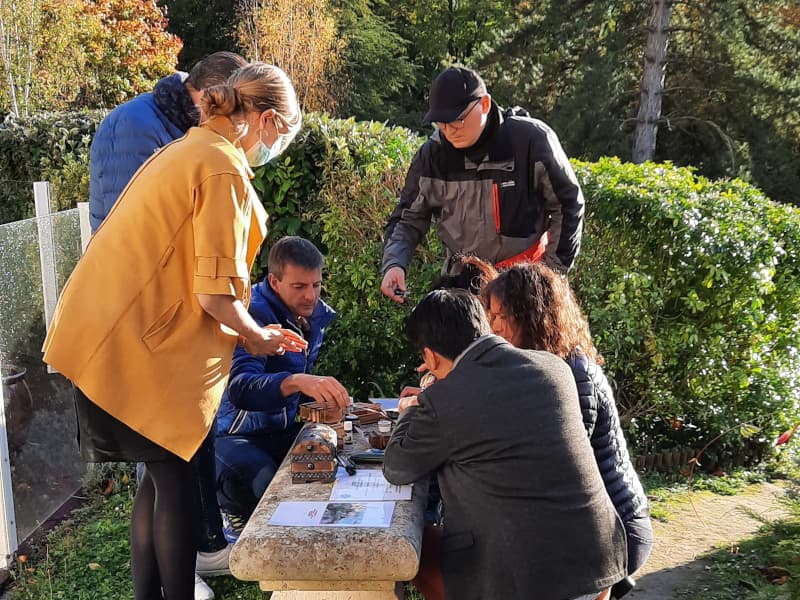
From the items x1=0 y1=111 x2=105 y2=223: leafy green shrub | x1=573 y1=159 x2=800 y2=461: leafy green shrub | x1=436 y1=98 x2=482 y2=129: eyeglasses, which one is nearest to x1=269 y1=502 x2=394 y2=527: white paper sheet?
x1=436 y1=98 x2=482 y2=129: eyeglasses

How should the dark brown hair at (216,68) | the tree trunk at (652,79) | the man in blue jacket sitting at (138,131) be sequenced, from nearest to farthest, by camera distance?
the dark brown hair at (216,68) → the man in blue jacket sitting at (138,131) → the tree trunk at (652,79)

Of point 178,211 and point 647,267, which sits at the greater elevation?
point 178,211

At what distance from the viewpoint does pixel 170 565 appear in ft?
8.83

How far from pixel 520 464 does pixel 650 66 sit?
55.1ft

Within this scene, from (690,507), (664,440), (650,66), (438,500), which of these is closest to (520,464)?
(438,500)

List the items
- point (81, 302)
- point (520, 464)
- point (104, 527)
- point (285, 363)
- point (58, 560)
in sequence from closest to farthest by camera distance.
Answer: point (520, 464) < point (81, 302) < point (285, 363) < point (58, 560) < point (104, 527)

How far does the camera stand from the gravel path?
154 inches

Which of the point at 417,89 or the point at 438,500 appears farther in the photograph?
the point at 417,89

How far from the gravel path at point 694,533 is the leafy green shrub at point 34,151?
523 centimetres

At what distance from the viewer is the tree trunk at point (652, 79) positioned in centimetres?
1717

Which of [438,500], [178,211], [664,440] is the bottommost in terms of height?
[664,440]

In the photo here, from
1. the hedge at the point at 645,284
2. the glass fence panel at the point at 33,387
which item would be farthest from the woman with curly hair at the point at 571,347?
the glass fence panel at the point at 33,387

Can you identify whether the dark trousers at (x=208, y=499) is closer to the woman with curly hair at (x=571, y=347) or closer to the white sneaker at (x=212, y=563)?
the white sneaker at (x=212, y=563)

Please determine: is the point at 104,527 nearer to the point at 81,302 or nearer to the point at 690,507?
the point at 81,302
